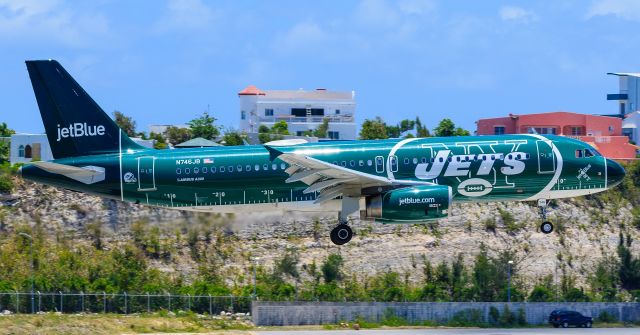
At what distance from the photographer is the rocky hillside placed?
81125 mm

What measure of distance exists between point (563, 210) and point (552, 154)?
31.1m

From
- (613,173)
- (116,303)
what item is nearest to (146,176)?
(116,303)

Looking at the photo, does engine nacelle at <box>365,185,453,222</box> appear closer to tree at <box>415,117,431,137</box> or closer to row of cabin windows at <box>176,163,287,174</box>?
row of cabin windows at <box>176,163,287,174</box>

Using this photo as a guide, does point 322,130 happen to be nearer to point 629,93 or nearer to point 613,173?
point 629,93

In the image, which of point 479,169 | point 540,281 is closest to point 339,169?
point 479,169

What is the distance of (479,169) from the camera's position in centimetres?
5975

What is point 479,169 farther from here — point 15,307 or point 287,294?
point 15,307

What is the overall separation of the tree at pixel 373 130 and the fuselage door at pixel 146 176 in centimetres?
5517

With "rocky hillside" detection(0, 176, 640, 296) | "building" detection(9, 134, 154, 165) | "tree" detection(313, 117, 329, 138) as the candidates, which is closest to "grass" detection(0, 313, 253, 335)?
"rocky hillside" detection(0, 176, 640, 296)

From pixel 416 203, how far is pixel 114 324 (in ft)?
49.6

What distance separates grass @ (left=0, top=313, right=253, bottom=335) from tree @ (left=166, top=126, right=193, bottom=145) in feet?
164

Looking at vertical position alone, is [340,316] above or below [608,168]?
below

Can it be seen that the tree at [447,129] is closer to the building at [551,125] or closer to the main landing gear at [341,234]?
the building at [551,125]

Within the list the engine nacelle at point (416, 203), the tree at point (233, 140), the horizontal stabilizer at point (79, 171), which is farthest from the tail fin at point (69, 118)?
the tree at point (233, 140)
